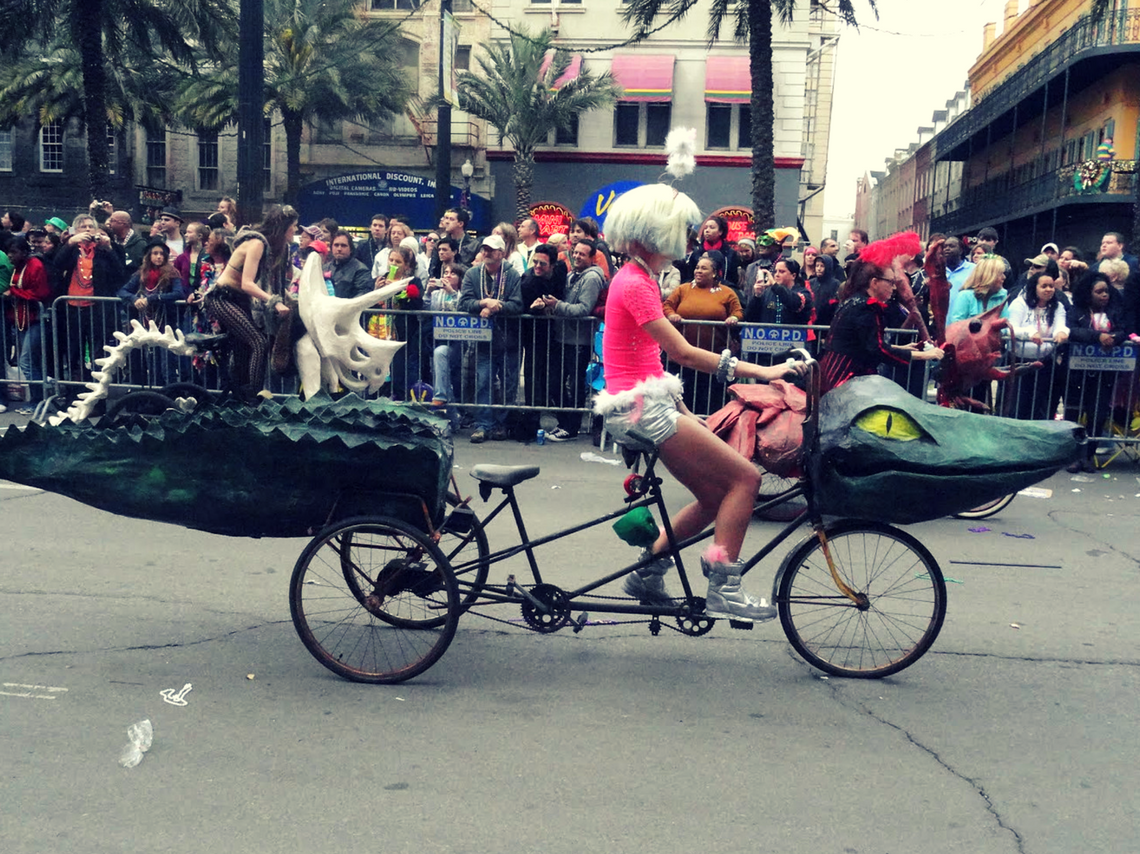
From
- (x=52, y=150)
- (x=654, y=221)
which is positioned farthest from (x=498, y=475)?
(x=52, y=150)

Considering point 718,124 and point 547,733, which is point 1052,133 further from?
point 547,733

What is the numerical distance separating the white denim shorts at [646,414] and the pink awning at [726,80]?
119 feet

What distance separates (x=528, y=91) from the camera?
38.2 metres

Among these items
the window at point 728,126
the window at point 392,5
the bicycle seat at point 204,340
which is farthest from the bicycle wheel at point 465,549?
the window at point 392,5

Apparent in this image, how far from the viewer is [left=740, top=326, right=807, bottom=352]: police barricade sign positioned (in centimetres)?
1062

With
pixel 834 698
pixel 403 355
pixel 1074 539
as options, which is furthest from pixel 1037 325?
pixel 834 698

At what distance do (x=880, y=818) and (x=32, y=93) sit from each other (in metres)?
43.8

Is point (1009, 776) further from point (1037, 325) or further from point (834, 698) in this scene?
point (1037, 325)

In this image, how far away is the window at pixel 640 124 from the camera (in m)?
40.4

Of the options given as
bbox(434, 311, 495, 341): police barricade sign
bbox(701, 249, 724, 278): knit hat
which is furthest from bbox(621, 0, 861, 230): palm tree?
bbox(434, 311, 495, 341): police barricade sign

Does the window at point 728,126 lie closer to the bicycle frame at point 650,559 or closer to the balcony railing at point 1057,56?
the balcony railing at point 1057,56

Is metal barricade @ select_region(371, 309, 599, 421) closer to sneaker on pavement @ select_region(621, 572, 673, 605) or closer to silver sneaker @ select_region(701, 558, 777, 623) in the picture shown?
sneaker on pavement @ select_region(621, 572, 673, 605)

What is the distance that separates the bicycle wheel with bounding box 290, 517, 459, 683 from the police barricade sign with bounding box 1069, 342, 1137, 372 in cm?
764

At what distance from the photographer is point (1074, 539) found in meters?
7.89
